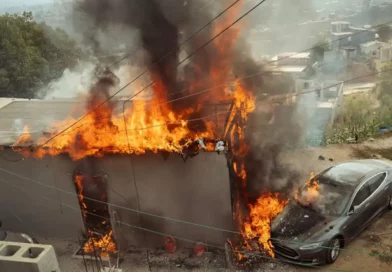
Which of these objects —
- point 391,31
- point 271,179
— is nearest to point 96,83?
point 271,179

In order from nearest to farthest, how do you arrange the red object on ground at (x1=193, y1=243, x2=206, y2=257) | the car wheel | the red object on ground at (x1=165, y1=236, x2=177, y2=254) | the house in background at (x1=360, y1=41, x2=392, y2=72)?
1. the car wheel
2. the red object on ground at (x1=193, y1=243, x2=206, y2=257)
3. the red object on ground at (x1=165, y1=236, x2=177, y2=254)
4. the house in background at (x1=360, y1=41, x2=392, y2=72)

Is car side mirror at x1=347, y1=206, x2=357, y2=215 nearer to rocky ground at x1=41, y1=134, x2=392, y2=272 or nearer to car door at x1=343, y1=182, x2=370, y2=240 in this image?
car door at x1=343, y1=182, x2=370, y2=240

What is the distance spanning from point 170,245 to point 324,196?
3.68 m

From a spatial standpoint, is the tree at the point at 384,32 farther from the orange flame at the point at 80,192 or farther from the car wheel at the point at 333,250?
the orange flame at the point at 80,192

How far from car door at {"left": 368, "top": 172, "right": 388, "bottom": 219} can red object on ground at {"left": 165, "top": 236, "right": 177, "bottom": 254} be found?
15.0 ft

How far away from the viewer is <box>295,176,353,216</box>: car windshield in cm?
839

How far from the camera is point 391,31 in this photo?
3575cm

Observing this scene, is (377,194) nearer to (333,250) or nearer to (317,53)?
(333,250)

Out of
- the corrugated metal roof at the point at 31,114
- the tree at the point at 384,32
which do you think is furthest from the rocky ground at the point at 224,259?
the tree at the point at 384,32

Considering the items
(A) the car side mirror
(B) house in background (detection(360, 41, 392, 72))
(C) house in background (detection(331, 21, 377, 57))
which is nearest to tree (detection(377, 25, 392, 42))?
(C) house in background (detection(331, 21, 377, 57))

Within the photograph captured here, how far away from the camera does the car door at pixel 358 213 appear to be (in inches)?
324

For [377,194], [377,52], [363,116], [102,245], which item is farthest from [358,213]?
[377,52]

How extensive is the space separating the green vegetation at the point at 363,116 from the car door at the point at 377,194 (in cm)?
478

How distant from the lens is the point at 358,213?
8.39 metres
